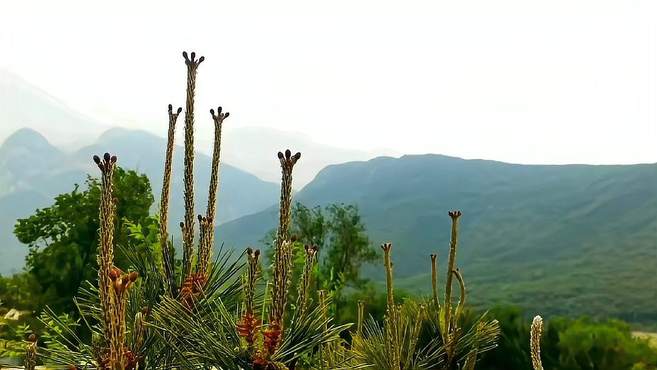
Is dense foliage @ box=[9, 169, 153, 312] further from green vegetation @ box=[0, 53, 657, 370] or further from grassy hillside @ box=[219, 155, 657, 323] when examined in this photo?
grassy hillside @ box=[219, 155, 657, 323]

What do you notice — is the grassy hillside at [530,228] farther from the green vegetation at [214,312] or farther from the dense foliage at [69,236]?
the green vegetation at [214,312]

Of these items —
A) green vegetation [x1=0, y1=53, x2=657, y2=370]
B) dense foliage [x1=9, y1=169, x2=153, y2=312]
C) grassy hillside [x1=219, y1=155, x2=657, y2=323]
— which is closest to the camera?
green vegetation [x1=0, y1=53, x2=657, y2=370]

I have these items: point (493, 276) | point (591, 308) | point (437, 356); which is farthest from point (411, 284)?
point (437, 356)

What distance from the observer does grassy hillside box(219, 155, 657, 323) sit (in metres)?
97.6

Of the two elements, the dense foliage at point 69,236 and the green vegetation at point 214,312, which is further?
the dense foliage at point 69,236

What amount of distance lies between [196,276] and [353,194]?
190460 mm

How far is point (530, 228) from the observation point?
138m

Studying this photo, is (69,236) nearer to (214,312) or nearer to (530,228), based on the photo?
(214,312)

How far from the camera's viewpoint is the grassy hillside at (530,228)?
97.6m

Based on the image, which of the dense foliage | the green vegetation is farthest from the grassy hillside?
the green vegetation

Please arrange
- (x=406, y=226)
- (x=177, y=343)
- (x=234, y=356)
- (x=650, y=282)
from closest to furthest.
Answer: (x=234, y=356)
(x=177, y=343)
(x=650, y=282)
(x=406, y=226)

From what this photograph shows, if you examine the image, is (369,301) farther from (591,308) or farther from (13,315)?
(591,308)

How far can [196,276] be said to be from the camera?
407 centimetres

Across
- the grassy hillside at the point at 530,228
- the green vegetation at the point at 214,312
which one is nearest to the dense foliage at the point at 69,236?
the green vegetation at the point at 214,312
